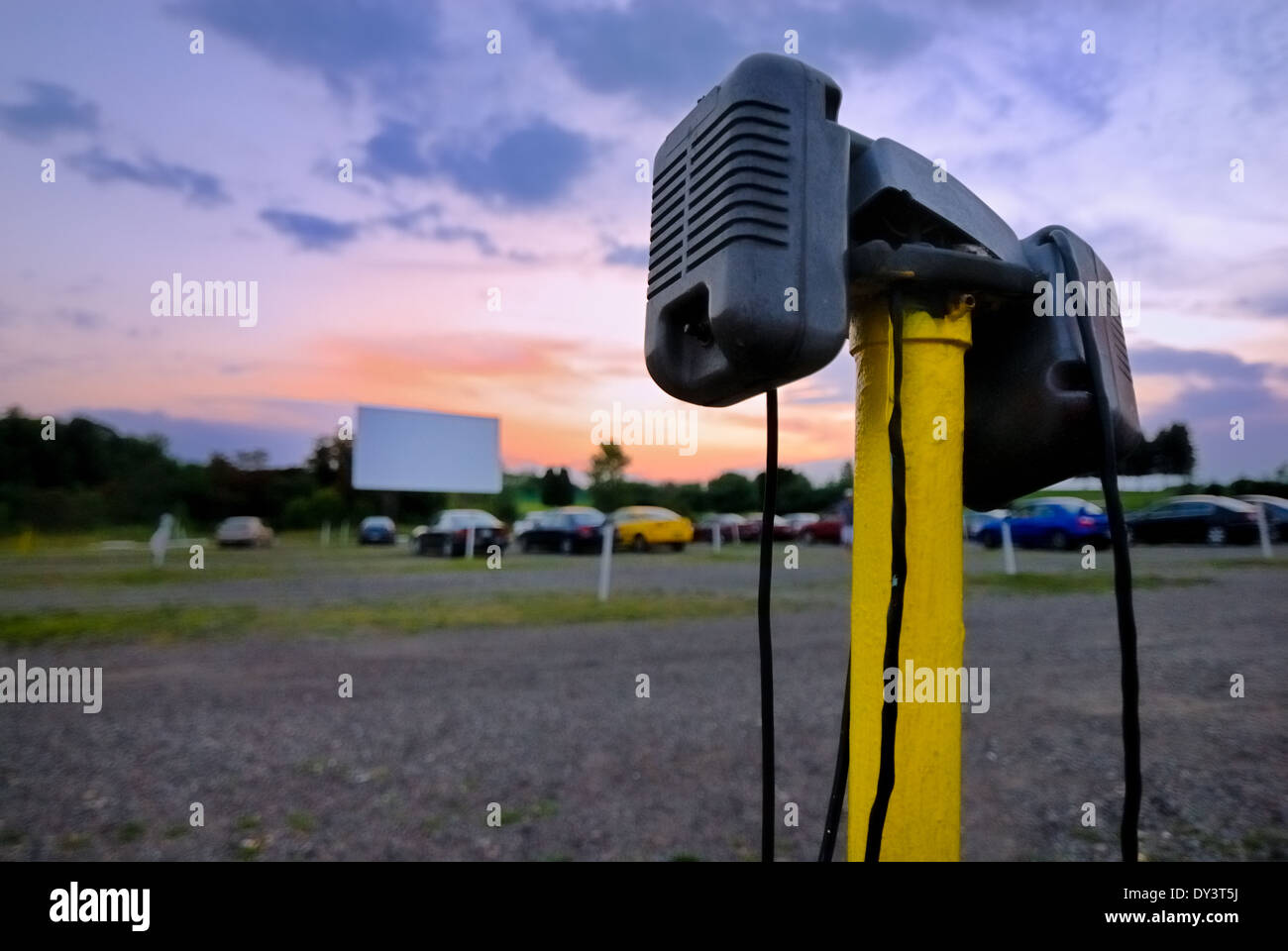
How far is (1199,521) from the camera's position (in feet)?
59.3

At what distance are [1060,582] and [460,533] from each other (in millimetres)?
15350

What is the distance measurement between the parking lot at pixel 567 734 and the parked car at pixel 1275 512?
6726 mm

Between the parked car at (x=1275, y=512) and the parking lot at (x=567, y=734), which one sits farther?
the parked car at (x=1275, y=512)

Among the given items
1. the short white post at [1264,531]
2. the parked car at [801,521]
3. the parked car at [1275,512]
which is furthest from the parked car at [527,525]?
the parked car at [1275,512]

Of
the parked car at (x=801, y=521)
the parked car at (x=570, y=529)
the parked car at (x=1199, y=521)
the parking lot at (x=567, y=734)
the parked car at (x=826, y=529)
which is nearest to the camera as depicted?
the parking lot at (x=567, y=734)

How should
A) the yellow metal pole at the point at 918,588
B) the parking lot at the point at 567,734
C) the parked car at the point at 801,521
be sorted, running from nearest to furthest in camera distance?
the yellow metal pole at the point at 918,588
the parking lot at the point at 567,734
the parked car at the point at 801,521

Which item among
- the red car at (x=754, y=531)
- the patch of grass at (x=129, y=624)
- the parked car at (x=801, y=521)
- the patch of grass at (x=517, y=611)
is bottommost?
the patch of grass at (x=129, y=624)

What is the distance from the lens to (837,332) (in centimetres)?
94

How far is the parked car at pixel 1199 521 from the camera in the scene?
17284 mm

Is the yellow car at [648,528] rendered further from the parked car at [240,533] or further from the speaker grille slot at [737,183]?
the speaker grille slot at [737,183]

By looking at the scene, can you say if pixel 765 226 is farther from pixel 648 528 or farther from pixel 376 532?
pixel 376 532

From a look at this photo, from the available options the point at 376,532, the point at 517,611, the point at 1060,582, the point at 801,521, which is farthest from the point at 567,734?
the point at 376,532
